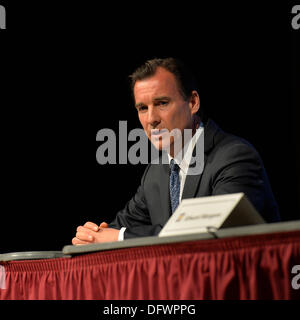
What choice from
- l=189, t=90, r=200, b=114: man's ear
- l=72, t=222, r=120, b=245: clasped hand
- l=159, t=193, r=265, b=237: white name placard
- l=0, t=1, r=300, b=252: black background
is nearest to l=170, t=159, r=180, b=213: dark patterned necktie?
l=189, t=90, r=200, b=114: man's ear

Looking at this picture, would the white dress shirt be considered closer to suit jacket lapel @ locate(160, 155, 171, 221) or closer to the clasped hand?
suit jacket lapel @ locate(160, 155, 171, 221)

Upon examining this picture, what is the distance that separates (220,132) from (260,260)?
1210 mm

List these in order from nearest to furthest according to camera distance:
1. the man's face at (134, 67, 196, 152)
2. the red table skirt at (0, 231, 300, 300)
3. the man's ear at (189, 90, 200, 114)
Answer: the red table skirt at (0, 231, 300, 300), the man's face at (134, 67, 196, 152), the man's ear at (189, 90, 200, 114)

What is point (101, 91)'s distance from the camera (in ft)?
10.7

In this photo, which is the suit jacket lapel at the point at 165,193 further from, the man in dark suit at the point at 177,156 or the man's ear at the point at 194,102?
the man's ear at the point at 194,102

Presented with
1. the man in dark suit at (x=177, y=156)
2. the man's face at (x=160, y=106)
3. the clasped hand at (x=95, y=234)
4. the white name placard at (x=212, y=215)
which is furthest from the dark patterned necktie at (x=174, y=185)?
the white name placard at (x=212, y=215)

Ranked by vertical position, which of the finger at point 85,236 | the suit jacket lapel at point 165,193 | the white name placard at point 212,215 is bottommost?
the finger at point 85,236

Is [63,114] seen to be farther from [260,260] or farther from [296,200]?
[260,260]

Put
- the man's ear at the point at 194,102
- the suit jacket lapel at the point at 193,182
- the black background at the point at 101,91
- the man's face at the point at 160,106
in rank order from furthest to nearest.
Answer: the black background at the point at 101,91 → the man's ear at the point at 194,102 → the man's face at the point at 160,106 → the suit jacket lapel at the point at 193,182

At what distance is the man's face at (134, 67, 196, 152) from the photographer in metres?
2.36

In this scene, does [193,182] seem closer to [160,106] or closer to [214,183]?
[214,183]

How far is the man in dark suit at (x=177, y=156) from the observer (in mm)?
2111
